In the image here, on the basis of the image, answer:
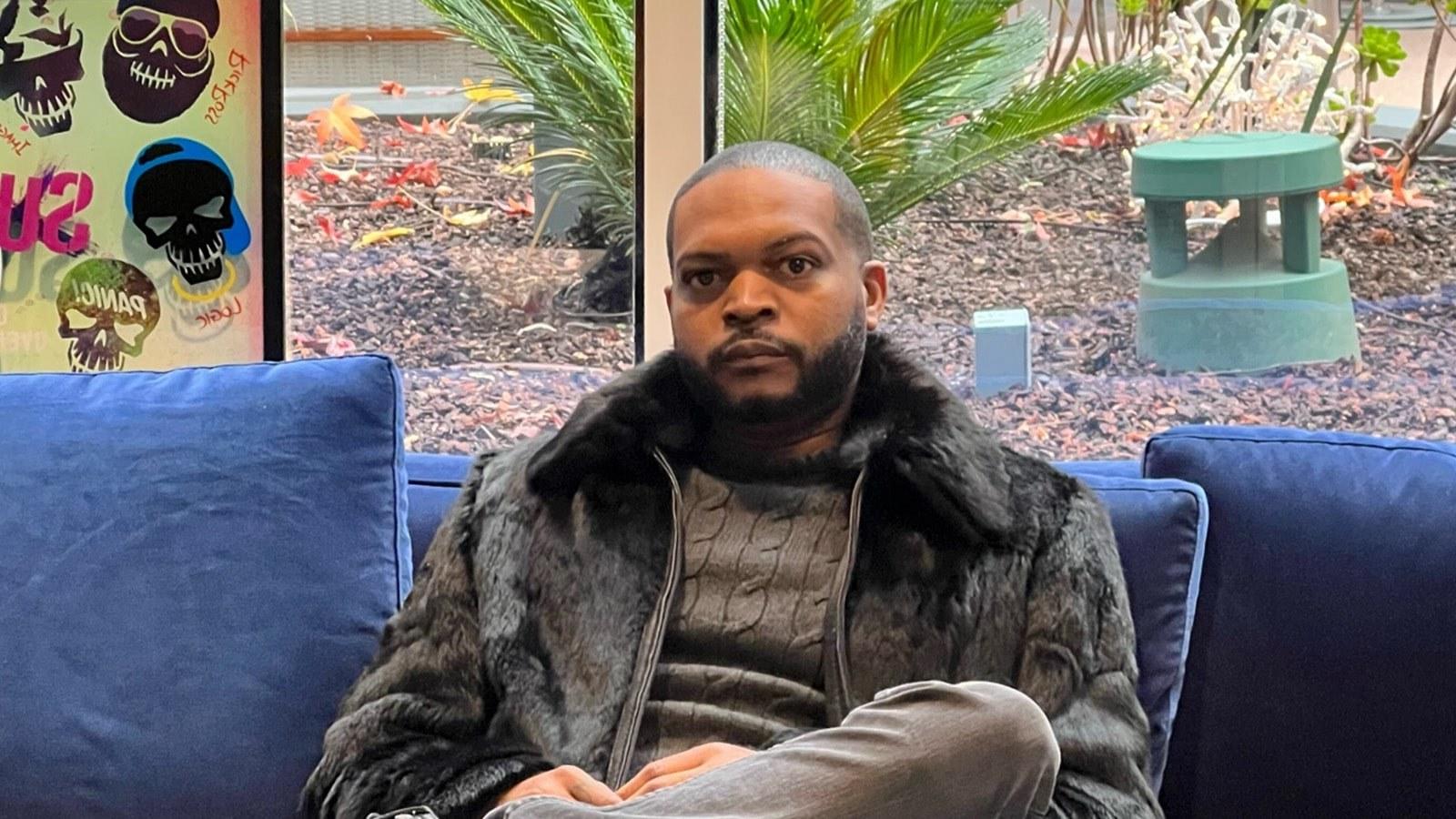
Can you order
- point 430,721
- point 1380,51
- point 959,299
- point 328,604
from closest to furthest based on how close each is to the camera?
point 430,721 → point 328,604 → point 1380,51 → point 959,299

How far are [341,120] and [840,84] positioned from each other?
0.89 metres

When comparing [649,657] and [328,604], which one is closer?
[649,657]

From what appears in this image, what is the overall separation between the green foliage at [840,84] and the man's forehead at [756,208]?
3.02 ft

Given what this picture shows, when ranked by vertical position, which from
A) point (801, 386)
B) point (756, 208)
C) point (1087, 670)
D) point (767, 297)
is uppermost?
point (756, 208)

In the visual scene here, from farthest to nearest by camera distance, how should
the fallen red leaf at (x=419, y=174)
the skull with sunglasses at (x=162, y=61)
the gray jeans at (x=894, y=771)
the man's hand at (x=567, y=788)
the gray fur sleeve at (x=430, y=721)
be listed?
the fallen red leaf at (x=419, y=174) < the skull with sunglasses at (x=162, y=61) < the gray fur sleeve at (x=430, y=721) < the man's hand at (x=567, y=788) < the gray jeans at (x=894, y=771)

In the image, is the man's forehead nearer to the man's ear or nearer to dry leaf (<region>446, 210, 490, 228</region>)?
the man's ear

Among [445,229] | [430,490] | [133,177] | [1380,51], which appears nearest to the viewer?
[430,490]

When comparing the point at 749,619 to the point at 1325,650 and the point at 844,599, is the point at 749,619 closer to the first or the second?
the point at 844,599

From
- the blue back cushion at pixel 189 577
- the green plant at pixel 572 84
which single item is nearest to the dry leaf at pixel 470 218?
the green plant at pixel 572 84

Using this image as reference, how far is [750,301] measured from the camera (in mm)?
1910

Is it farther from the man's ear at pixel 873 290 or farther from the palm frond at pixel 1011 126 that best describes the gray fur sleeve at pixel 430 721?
the palm frond at pixel 1011 126

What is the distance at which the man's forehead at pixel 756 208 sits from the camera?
6.38 feet

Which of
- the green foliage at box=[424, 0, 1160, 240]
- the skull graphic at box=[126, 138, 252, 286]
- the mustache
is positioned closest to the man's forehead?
the mustache

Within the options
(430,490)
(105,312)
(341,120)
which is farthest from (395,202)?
(430,490)
